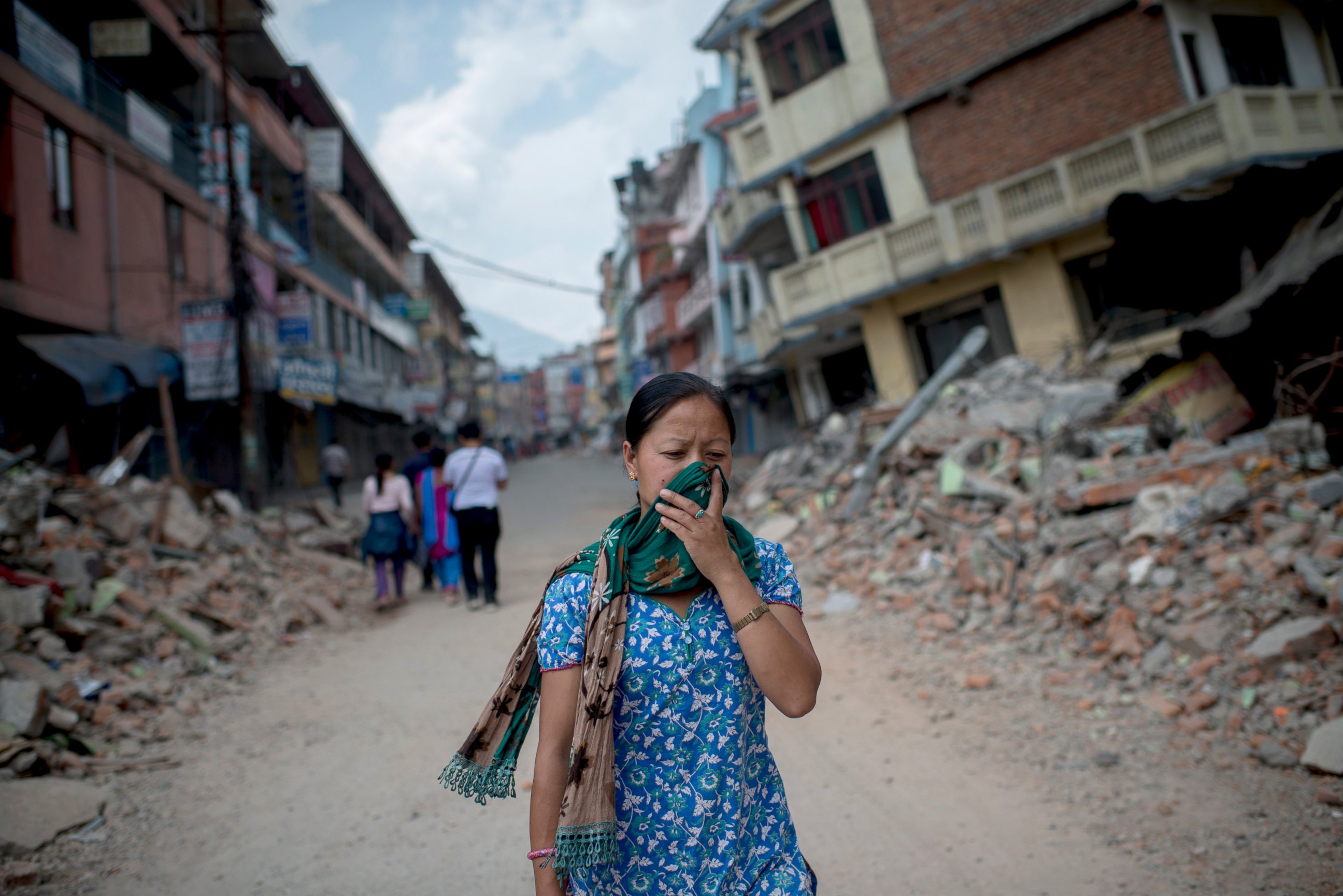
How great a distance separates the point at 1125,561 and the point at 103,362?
12778mm

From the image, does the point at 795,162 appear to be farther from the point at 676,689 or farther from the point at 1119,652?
the point at 676,689

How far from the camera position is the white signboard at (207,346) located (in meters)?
12.3

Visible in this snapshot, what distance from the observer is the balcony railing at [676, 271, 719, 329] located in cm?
3067

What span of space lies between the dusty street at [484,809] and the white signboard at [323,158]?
20803mm

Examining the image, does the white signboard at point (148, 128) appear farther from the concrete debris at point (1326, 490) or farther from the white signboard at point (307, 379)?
the concrete debris at point (1326, 490)

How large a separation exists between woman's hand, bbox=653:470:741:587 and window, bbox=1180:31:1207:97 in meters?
15.9

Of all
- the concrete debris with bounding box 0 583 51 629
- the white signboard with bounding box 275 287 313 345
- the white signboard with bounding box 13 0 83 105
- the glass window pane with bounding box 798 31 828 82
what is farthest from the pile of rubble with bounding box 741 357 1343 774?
the white signboard with bounding box 13 0 83 105

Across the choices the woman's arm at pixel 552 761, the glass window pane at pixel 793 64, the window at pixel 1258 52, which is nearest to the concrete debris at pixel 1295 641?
the woman's arm at pixel 552 761

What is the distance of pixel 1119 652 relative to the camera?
15.4ft

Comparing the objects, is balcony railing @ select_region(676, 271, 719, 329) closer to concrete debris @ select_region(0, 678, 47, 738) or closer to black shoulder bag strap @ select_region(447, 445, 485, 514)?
black shoulder bag strap @ select_region(447, 445, 485, 514)

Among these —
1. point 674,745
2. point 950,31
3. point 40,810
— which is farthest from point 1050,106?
point 40,810

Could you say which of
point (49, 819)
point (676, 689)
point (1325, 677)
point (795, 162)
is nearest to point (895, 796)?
point (1325, 677)

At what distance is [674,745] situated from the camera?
1.45m

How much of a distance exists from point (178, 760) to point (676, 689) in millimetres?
4118
